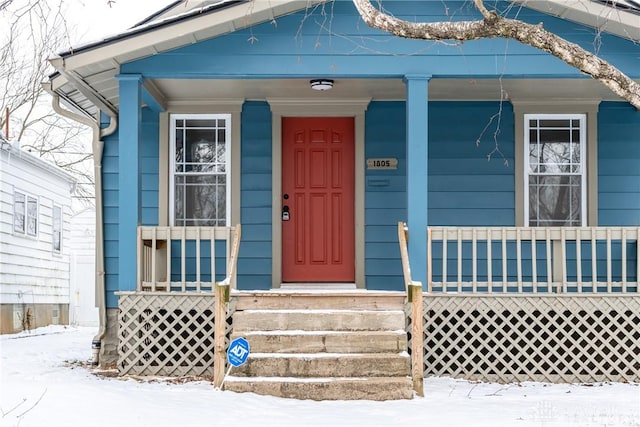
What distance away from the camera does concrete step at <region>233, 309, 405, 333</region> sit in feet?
27.6

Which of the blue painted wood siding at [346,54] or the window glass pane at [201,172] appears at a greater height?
the blue painted wood siding at [346,54]

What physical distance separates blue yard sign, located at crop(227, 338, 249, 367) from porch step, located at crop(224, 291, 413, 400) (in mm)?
243

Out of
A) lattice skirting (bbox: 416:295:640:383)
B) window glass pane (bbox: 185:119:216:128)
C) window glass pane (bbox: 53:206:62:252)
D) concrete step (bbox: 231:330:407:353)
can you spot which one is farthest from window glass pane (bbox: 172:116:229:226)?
window glass pane (bbox: 53:206:62:252)

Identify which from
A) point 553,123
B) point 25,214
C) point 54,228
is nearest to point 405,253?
point 553,123

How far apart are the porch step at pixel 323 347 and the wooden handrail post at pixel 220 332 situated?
0.15 metres

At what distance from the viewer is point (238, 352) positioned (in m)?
7.66

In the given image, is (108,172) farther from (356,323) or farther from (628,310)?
(628,310)

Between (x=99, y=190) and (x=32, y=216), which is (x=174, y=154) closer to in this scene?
(x=99, y=190)

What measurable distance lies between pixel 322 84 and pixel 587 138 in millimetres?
3572

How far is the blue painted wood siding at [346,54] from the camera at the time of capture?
9211 mm

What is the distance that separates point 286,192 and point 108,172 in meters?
2.30

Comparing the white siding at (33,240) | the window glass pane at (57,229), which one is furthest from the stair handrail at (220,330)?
the window glass pane at (57,229)

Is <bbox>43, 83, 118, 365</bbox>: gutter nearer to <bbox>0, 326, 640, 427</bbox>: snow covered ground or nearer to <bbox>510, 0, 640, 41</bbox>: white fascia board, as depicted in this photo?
<bbox>0, 326, 640, 427</bbox>: snow covered ground

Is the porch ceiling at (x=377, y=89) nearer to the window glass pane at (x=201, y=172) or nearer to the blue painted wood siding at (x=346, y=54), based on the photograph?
the window glass pane at (x=201, y=172)
